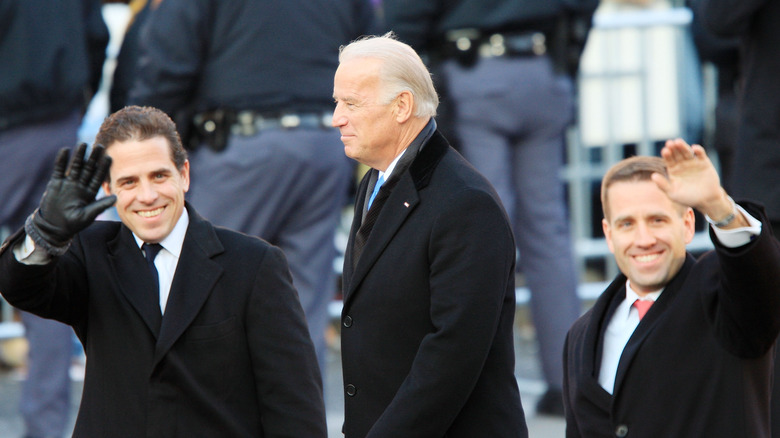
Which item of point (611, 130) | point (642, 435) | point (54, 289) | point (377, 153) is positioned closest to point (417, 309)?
point (377, 153)

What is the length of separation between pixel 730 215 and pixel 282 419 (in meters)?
1.28

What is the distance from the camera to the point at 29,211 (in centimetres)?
600

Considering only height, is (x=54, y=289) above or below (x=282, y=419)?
above

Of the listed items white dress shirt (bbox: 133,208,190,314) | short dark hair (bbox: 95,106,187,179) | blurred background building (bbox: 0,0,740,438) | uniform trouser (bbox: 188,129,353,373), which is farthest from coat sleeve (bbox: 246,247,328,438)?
blurred background building (bbox: 0,0,740,438)

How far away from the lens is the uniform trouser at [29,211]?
577 centimetres

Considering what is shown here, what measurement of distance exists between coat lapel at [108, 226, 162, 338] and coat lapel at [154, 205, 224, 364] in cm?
4

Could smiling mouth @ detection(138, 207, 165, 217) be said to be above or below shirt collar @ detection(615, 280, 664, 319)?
above

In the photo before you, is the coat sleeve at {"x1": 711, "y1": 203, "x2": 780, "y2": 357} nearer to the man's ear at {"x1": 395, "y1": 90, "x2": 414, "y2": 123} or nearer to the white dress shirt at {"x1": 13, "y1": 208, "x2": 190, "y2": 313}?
the man's ear at {"x1": 395, "y1": 90, "x2": 414, "y2": 123}

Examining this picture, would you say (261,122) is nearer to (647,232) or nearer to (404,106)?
(404,106)

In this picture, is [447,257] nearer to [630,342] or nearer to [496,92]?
[630,342]

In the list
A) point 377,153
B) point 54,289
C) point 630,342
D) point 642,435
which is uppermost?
point 377,153

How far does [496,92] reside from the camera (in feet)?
19.7

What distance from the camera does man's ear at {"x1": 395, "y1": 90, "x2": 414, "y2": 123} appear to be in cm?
338

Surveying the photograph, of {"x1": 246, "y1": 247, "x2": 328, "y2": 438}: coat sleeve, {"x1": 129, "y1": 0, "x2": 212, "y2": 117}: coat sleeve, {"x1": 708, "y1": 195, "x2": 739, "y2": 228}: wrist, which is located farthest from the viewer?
{"x1": 129, "y1": 0, "x2": 212, "y2": 117}: coat sleeve
